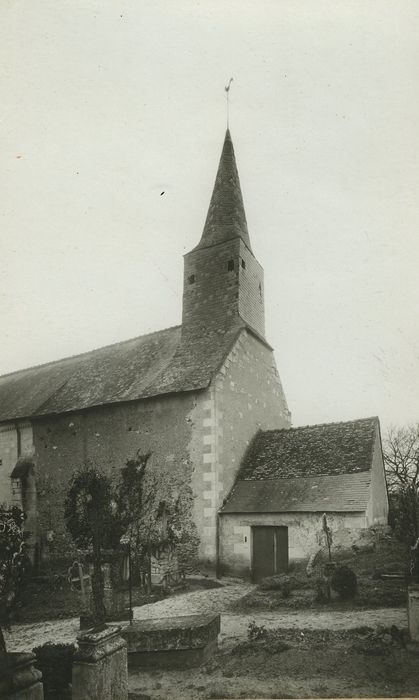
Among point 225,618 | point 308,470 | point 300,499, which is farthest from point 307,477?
point 225,618

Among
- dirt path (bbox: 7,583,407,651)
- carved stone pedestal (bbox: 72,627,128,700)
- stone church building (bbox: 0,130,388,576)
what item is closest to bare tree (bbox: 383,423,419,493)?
stone church building (bbox: 0,130,388,576)

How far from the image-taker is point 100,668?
16.7 ft

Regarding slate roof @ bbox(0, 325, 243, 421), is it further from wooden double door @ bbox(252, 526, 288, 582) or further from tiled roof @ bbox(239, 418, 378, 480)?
wooden double door @ bbox(252, 526, 288, 582)

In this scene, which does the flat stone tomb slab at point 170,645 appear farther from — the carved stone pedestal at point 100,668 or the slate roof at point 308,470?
the slate roof at point 308,470

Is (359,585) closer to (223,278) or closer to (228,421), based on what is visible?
(228,421)

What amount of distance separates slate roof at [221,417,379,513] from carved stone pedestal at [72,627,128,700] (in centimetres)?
901

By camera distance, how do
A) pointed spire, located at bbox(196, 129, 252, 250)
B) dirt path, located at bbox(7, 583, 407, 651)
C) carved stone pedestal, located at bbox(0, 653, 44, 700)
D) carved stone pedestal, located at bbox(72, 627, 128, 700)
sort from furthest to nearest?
pointed spire, located at bbox(196, 129, 252, 250), dirt path, located at bbox(7, 583, 407, 651), carved stone pedestal, located at bbox(72, 627, 128, 700), carved stone pedestal, located at bbox(0, 653, 44, 700)

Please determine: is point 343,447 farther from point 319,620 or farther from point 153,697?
point 153,697

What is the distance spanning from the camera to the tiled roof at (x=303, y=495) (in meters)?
13.5

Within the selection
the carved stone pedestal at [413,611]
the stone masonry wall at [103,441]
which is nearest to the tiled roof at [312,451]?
the stone masonry wall at [103,441]

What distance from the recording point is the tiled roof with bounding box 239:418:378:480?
15.2 m

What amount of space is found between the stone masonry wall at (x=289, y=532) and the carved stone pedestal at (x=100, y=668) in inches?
351

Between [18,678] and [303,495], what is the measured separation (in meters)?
11.2

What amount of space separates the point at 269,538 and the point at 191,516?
98.4 inches
